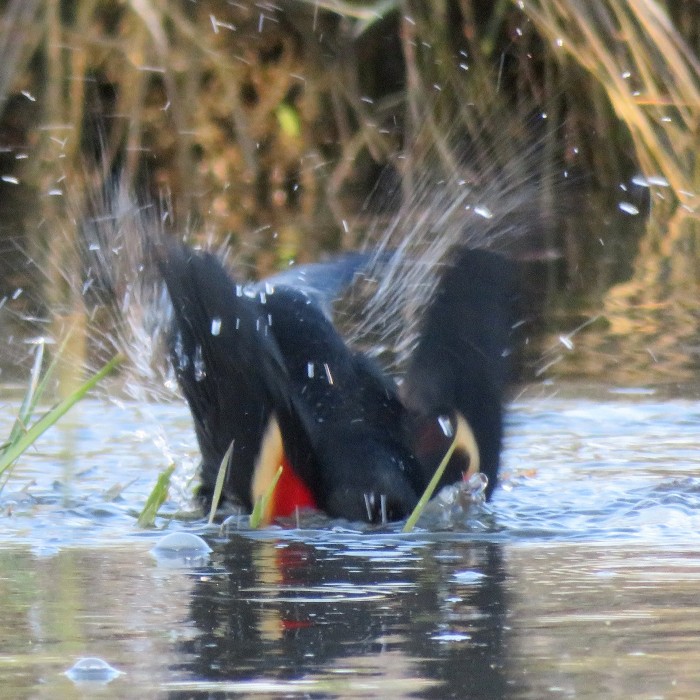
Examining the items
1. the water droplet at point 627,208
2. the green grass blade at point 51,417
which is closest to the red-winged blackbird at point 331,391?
the green grass blade at point 51,417

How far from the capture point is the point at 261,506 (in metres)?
3.08

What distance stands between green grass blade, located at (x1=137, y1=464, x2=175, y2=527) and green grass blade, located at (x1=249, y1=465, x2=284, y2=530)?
0.17 metres

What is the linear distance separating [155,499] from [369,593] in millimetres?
690

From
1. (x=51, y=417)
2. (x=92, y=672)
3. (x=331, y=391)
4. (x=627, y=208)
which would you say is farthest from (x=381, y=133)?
(x=92, y=672)

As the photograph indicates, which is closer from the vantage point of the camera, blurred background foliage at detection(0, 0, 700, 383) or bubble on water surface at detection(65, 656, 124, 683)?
bubble on water surface at detection(65, 656, 124, 683)

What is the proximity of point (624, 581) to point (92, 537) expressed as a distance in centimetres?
102

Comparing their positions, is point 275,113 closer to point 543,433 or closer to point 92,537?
point 543,433

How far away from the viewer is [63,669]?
201 centimetres

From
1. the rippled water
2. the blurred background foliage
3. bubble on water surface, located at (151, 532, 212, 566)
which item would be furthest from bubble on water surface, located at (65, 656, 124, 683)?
the blurred background foliage

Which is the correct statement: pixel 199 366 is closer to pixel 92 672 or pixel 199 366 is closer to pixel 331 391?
pixel 331 391

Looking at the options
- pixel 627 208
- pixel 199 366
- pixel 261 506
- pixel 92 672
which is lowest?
pixel 92 672

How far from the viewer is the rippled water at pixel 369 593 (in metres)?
1.97

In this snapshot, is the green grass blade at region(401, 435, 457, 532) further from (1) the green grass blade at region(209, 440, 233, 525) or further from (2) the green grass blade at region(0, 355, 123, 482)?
(2) the green grass blade at region(0, 355, 123, 482)

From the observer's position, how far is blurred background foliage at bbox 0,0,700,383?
5.54m
